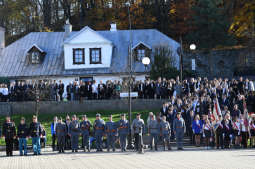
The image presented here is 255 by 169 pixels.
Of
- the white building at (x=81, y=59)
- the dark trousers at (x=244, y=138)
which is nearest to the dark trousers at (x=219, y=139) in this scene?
the dark trousers at (x=244, y=138)

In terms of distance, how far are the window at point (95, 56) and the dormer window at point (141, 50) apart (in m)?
3.45

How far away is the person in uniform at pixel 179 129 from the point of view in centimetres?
2358

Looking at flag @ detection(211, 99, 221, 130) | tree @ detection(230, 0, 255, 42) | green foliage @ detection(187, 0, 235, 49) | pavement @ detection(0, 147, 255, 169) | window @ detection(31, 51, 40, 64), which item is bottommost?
pavement @ detection(0, 147, 255, 169)

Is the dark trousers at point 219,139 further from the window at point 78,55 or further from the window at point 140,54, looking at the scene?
the window at point 78,55

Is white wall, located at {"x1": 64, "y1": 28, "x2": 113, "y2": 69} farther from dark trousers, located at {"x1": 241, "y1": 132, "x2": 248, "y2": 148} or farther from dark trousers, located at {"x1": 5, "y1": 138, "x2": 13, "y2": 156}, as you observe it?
dark trousers, located at {"x1": 241, "y1": 132, "x2": 248, "y2": 148}

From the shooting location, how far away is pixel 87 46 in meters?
45.7

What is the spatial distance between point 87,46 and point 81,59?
1.40 metres

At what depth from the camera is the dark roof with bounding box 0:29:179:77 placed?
45.2m

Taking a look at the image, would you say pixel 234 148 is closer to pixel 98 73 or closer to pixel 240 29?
pixel 240 29

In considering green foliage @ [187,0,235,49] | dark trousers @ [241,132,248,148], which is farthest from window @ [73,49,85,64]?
dark trousers @ [241,132,248,148]

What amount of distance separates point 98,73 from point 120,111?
38.3 ft

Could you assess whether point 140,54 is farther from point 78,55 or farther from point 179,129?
point 179,129

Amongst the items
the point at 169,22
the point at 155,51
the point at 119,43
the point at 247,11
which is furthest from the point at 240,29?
the point at 169,22

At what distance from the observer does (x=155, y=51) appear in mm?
42875
